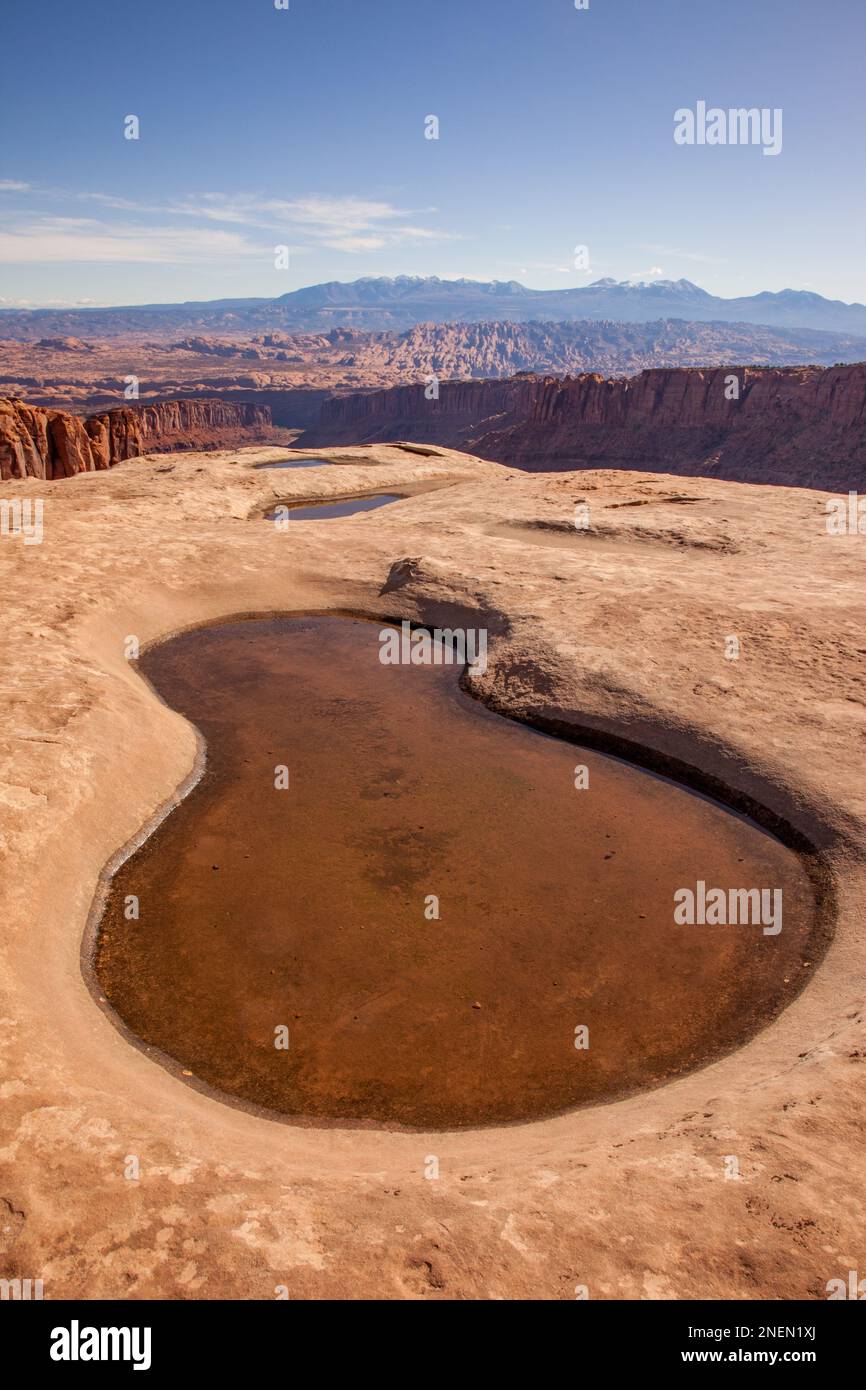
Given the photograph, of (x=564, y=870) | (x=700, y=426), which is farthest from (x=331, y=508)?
(x=700, y=426)

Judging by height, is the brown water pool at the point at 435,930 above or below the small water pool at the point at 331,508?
below

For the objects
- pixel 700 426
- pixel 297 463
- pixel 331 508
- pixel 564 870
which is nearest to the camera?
pixel 564 870

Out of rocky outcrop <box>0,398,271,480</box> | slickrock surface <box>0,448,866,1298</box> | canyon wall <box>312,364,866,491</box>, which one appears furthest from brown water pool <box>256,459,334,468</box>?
canyon wall <box>312,364,866,491</box>

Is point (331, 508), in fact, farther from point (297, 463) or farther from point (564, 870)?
point (564, 870)

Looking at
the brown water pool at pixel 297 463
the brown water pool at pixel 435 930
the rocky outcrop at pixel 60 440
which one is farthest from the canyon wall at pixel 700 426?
the brown water pool at pixel 435 930

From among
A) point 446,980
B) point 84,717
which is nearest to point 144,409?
point 84,717

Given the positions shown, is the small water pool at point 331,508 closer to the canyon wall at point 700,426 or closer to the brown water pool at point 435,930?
the brown water pool at point 435,930
